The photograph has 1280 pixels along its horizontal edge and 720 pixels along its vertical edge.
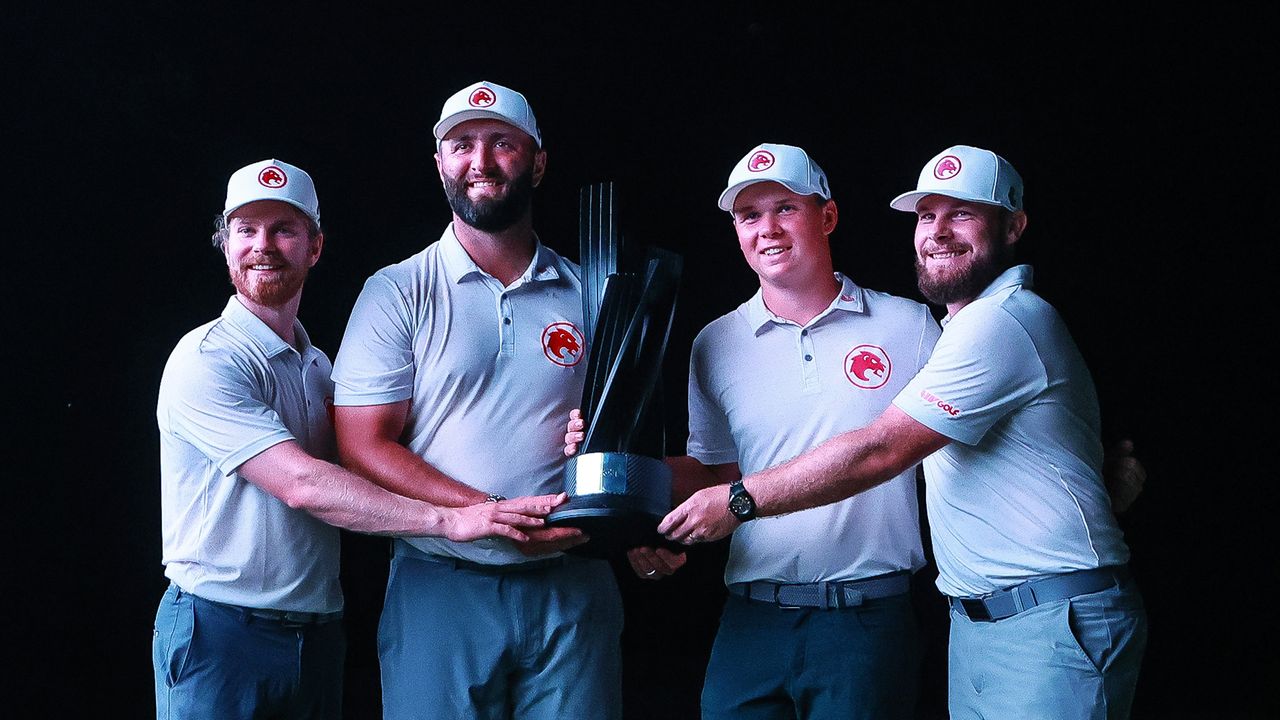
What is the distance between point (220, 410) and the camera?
2508mm

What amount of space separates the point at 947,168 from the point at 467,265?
96 centimetres

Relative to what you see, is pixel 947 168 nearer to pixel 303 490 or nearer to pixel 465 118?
pixel 465 118

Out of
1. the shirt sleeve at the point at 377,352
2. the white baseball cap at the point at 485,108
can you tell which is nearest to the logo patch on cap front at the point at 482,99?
the white baseball cap at the point at 485,108

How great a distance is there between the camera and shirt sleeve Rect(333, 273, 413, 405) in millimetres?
2529

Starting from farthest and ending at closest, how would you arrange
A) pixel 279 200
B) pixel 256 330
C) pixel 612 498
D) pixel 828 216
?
1. pixel 828 216
2. pixel 279 200
3. pixel 256 330
4. pixel 612 498

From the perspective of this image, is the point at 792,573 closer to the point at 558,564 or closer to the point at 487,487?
the point at 558,564

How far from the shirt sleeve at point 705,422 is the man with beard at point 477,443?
337 mm

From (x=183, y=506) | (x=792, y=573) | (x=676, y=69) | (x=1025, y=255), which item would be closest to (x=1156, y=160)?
(x=1025, y=255)

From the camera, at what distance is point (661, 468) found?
2.45m

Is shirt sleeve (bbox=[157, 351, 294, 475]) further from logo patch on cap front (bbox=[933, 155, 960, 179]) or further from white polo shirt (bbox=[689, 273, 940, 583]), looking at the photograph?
logo patch on cap front (bbox=[933, 155, 960, 179])

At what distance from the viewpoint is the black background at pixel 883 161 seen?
421 cm

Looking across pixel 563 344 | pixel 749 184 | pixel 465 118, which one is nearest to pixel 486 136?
pixel 465 118

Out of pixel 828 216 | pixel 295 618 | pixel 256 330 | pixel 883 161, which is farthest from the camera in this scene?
pixel 883 161

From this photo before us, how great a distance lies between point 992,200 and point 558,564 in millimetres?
1092
